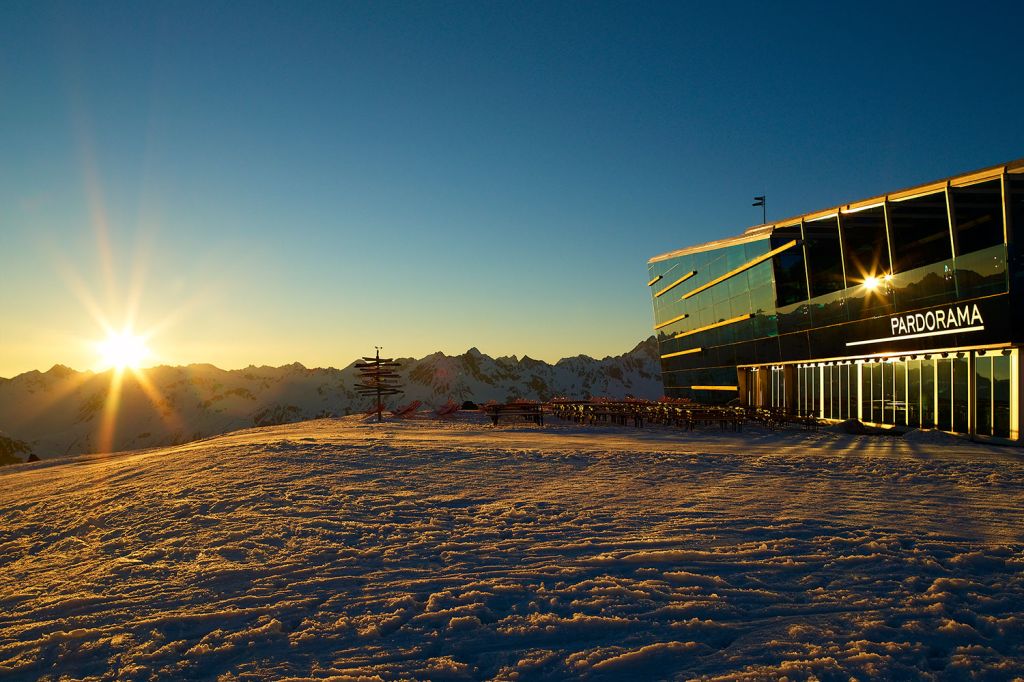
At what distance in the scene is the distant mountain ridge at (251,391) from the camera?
364ft

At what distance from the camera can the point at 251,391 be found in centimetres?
12588

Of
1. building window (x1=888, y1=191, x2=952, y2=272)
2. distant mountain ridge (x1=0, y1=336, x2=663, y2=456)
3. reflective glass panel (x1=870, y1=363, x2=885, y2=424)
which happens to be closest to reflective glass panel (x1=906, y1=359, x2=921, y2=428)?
reflective glass panel (x1=870, y1=363, x2=885, y2=424)

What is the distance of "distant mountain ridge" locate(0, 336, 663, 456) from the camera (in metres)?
111

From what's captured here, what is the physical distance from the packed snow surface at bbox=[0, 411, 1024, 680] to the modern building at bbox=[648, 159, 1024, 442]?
891 cm

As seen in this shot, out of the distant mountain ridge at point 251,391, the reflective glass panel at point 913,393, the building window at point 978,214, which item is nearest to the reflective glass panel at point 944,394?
the reflective glass panel at point 913,393

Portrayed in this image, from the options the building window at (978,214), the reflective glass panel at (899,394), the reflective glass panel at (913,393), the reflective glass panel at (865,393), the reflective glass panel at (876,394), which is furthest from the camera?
the reflective glass panel at (865,393)

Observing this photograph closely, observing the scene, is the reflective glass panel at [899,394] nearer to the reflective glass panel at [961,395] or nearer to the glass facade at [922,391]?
the glass facade at [922,391]

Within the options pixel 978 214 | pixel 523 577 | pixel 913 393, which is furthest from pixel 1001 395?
pixel 523 577

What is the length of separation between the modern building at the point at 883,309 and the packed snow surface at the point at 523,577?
8.91 meters

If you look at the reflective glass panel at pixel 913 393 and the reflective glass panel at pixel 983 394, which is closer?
the reflective glass panel at pixel 983 394

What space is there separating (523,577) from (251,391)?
436 ft

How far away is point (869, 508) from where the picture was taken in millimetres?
8211

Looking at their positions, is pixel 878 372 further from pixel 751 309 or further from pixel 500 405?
pixel 500 405

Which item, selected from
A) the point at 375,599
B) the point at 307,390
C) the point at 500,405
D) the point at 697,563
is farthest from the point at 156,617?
the point at 307,390
